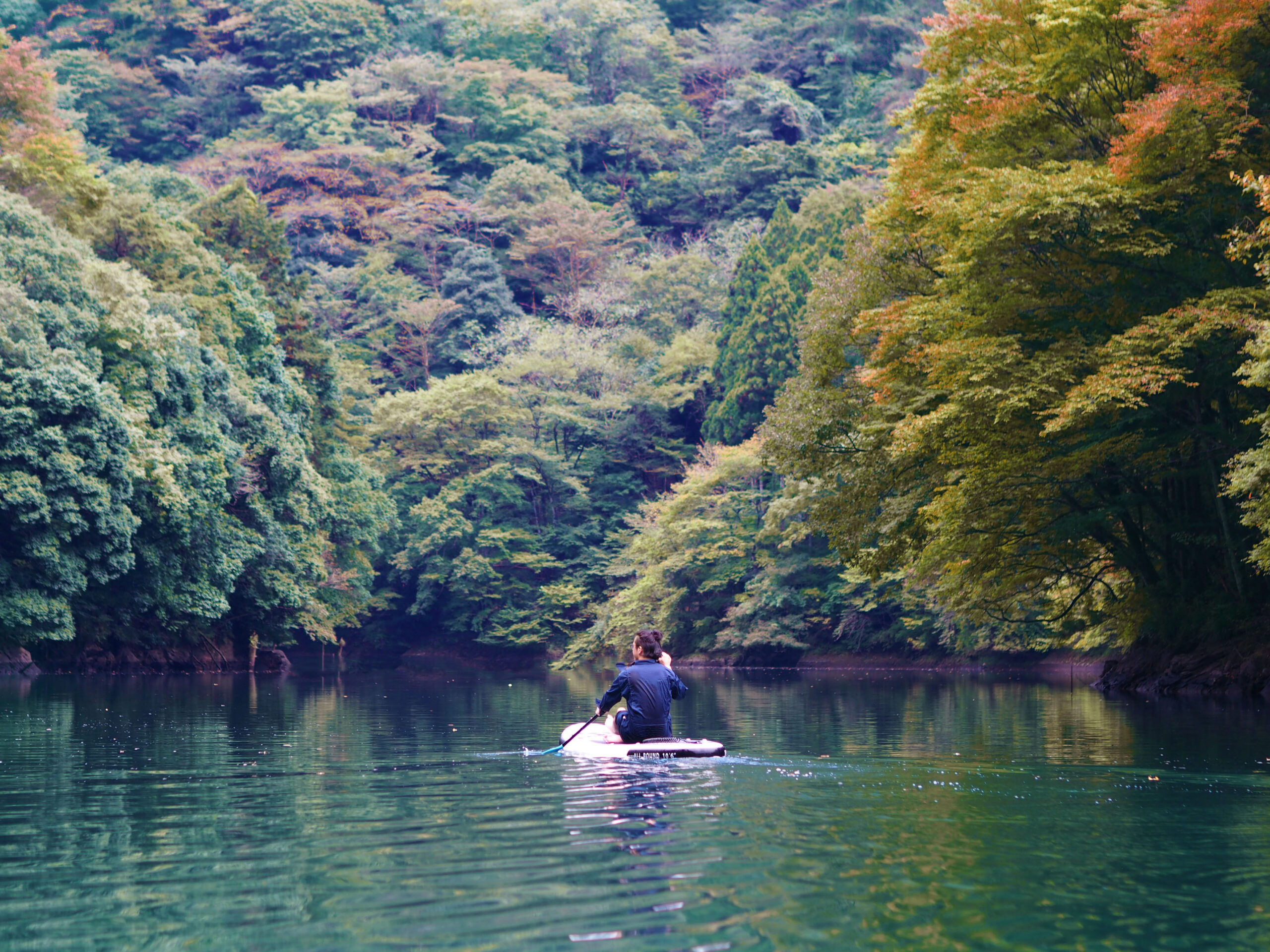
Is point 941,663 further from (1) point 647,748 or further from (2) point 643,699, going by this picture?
(1) point 647,748

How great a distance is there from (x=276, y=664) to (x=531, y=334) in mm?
21888

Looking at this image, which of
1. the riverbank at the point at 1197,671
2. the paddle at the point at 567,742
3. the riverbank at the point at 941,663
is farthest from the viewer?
the riverbank at the point at 941,663

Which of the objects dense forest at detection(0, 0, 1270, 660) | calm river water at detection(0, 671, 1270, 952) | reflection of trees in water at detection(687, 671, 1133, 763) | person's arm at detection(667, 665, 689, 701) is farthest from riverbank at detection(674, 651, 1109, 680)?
person's arm at detection(667, 665, 689, 701)

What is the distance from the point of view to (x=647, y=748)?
1172 cm

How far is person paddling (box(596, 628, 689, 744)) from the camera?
11.9 m

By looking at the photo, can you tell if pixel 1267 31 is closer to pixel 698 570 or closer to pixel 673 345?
pixel 698 570

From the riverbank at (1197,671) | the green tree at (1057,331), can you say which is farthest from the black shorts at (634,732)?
the riverbank at (1197,671)

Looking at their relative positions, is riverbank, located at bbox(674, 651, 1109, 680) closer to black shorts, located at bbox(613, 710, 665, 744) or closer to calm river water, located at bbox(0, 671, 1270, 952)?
calm river water, located at bbox(0, 671, 1270, 952)

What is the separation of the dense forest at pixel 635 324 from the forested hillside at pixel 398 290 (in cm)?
19

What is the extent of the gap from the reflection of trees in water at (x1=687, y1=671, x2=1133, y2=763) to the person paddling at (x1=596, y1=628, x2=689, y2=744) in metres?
1.50

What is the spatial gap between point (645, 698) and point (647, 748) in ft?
1.52

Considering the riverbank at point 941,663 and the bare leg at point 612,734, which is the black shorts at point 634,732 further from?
the riverbank at point 941,663

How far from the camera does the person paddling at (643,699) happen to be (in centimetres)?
1192

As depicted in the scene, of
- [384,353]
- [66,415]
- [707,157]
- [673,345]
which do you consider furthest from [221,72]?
[66,415]
